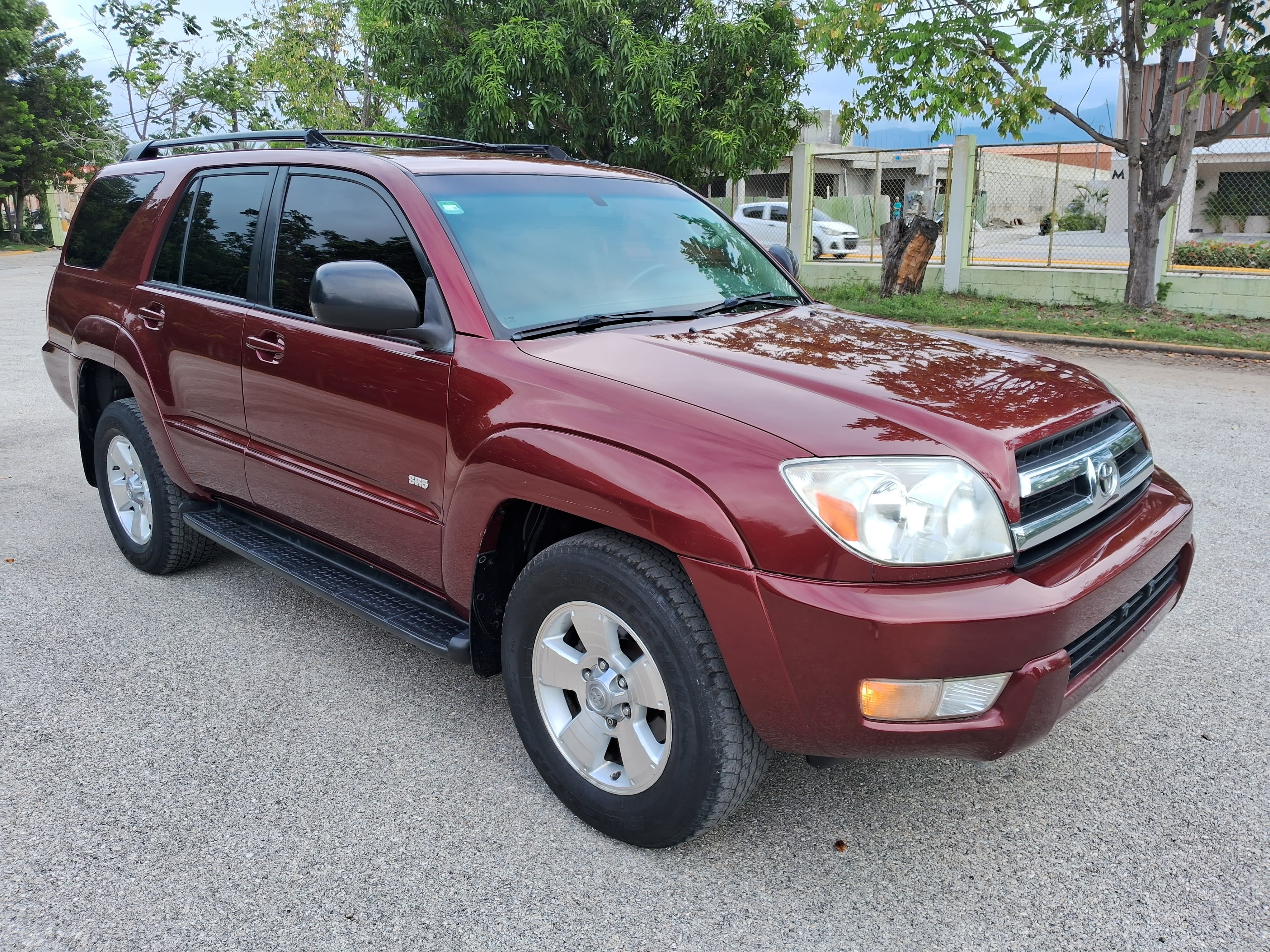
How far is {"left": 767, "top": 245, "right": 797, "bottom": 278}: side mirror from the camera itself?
4.40 metres

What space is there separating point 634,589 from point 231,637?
2305mm

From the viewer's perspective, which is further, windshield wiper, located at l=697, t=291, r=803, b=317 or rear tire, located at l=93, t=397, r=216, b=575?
rear tire, located at l=93, t=397, r=216, b=575

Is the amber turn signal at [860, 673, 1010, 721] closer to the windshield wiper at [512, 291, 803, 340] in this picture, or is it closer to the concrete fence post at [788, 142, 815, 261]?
the windshield wiper at [512, 291, 803, 340]

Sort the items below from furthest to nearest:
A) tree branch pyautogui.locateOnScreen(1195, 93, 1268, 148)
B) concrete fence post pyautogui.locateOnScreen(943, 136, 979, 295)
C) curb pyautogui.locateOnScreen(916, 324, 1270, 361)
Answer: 1. concrete fence post pyautogui.locateOnScreen(943, 136, 979, 295)
2. tree branch pyautogui.locateOnScreen(1195, 93, 1268, 148)
3. curb pyautogui.locateOnScreen(916, 324, 1270, 361)

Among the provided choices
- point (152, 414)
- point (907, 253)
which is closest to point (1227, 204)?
point (907, 253)

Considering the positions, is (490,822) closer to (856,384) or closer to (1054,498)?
(856,384)

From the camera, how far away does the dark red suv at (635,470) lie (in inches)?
88.4

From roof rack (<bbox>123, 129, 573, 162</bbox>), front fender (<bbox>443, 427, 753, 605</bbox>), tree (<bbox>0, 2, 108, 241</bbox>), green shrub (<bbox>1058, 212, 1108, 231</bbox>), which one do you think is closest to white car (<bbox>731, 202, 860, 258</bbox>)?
green shrub (<bbox>1058, 212, 1108, 231</bbox>)

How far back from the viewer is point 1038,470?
2.42 metres

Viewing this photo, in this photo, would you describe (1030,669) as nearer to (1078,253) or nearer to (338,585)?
(338,585)

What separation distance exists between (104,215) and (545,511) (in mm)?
3310

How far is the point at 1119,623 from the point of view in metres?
2.64

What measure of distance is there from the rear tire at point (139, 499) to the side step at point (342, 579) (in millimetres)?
205

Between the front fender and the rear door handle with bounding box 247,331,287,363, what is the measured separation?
103 centimetres
